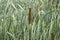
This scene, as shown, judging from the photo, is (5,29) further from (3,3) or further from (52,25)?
(3,3)

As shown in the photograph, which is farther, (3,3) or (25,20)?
(3,3)

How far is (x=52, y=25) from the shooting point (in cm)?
168

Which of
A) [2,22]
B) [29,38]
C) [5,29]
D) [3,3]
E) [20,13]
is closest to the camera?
[29,38]

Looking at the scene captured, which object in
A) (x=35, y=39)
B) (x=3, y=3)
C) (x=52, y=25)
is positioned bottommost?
(x=35, y=39)

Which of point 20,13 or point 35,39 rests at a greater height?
point 20,13

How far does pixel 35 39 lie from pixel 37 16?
0.38 metres

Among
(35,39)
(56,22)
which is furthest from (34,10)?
(35,39)

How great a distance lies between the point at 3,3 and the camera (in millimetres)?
2312

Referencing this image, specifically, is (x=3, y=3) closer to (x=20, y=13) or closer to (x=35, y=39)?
(x=20, y=13)

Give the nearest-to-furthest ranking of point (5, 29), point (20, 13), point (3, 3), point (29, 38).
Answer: point (29, 38), point (5, 29), point (20, 13), point (3, 3)

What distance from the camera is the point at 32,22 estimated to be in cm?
188

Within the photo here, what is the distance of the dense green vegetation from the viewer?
5.40 feet

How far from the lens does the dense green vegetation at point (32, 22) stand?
165 cm

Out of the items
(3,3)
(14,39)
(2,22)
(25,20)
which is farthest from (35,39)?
(3,3)
